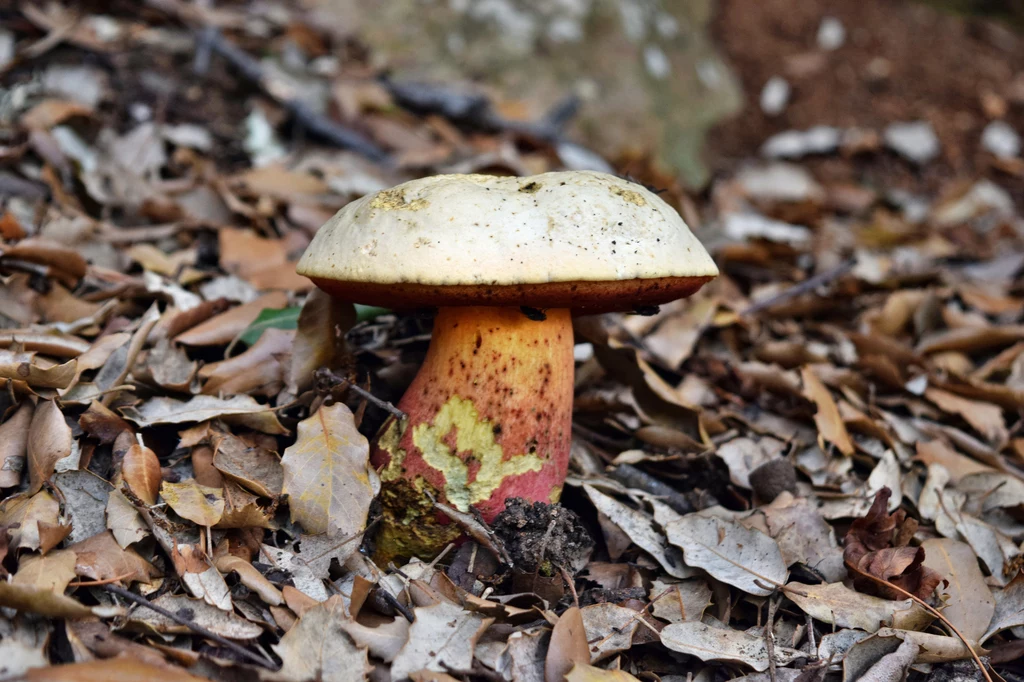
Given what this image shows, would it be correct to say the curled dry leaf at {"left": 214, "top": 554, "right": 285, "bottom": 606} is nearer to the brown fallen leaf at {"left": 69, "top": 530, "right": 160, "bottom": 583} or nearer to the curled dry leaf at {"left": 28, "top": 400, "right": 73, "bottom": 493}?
the brown fallen leaf at {"left": 69, "top": 530, "right": 160, "bottom": 583}

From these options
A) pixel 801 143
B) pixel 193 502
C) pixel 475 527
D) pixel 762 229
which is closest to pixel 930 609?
pixel 475 527

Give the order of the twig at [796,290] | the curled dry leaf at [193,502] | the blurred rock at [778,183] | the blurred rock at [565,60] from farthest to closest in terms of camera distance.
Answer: the blurred rock at [778,183] < the blurred rock at [565,60] < the twig at [796,290] < the curled dry leaf at [193,502]

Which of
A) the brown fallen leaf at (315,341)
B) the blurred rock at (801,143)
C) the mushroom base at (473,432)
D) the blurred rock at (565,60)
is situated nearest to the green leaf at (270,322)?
the brown fallen leaf at (315,341)

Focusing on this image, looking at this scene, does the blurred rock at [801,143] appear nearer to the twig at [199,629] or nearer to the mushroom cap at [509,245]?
the mushroom cap at [509,245]

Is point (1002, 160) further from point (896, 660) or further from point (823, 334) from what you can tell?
point (896, 660)

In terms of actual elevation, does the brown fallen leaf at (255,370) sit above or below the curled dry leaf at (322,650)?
above

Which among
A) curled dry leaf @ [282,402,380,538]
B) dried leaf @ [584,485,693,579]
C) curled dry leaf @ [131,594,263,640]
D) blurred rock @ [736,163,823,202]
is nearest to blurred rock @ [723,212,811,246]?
blurred rock @ [736,163,823,202]

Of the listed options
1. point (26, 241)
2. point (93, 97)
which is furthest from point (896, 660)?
point (93, 97)
